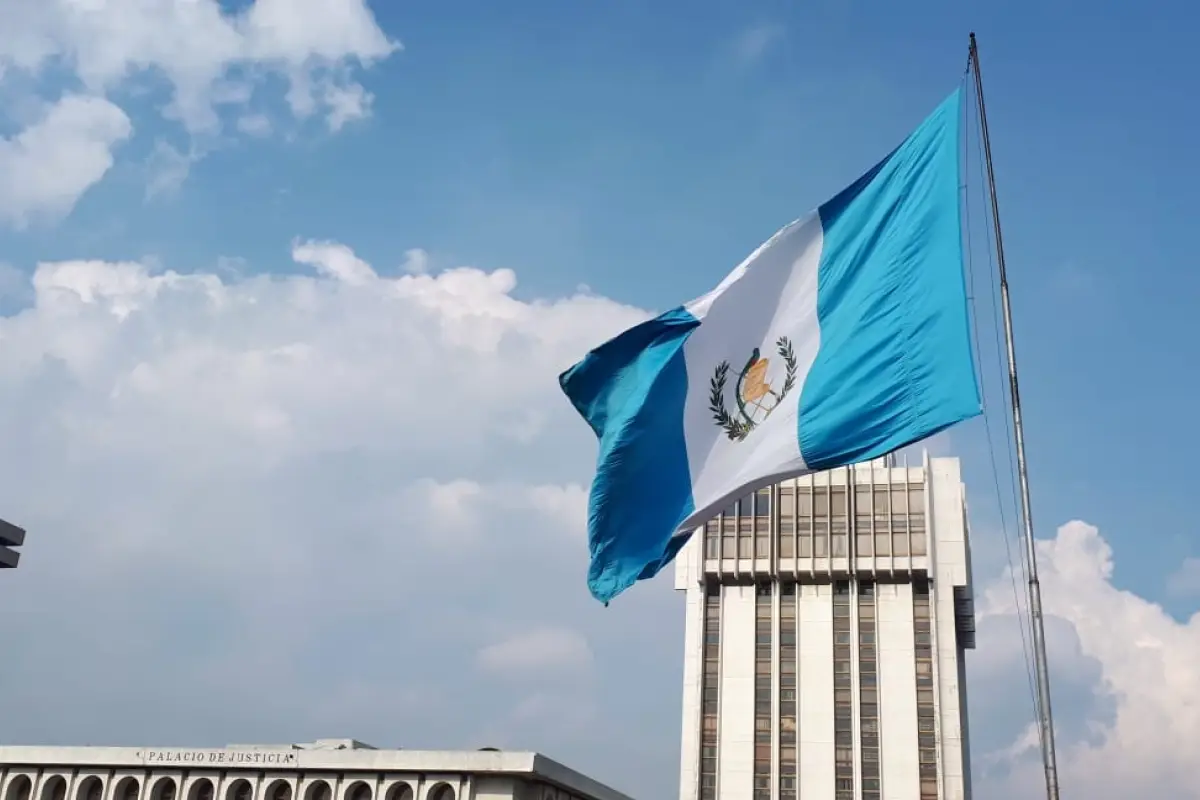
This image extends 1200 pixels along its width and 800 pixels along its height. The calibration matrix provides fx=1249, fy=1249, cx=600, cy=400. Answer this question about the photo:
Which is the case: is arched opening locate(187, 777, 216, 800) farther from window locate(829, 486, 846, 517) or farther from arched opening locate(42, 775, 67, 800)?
window locate(829, 486, 846, 517)

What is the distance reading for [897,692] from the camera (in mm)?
83438

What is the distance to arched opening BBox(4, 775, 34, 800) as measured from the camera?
67.1 metres

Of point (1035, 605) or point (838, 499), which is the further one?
point (838, 499)

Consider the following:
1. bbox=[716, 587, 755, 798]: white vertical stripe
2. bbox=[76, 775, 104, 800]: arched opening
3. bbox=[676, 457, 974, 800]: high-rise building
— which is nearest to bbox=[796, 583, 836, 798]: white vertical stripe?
bbox=[676, 457, 974, 800]: high-rise building

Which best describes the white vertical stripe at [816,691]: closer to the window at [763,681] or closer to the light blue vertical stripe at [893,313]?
the window at [763,681]

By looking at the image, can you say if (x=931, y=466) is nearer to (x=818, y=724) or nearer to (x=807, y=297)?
(x=818, y=724)

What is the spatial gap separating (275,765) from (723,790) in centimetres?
3307

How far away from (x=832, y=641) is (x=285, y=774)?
40.0 m

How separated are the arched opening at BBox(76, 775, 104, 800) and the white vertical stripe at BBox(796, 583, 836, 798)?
4343 cm

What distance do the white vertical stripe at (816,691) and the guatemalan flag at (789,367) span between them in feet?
A: 224

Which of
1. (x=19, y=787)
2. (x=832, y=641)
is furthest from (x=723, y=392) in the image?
(x=832, y=641)

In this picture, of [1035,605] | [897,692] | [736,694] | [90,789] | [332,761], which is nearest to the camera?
[1035,605]

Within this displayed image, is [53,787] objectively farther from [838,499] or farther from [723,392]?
[723,392]

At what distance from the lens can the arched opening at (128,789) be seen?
65.1 meters
